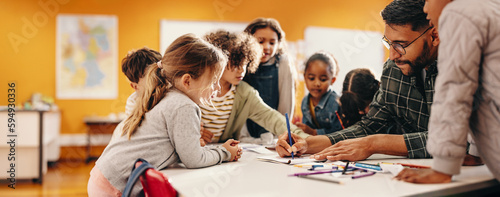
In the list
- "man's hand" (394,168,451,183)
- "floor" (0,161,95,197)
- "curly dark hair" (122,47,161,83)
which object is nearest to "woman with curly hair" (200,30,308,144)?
"curly dark hair" (122,47,161,83)

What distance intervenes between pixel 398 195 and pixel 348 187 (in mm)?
138

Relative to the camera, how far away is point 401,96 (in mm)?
1803

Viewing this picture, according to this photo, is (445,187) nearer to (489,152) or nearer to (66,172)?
(489,152)

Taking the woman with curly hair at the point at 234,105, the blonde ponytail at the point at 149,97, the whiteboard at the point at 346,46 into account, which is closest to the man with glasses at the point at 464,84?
the blonde ponytail at the point at 149,97

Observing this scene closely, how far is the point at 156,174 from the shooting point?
44.6 inches

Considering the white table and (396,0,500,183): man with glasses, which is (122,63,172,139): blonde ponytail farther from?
(396,0,500,183): man with glasses

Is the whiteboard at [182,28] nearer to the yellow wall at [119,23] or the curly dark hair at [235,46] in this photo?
the yellow wall at [119,23]

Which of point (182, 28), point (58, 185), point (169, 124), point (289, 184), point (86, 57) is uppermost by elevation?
point (182, 28)

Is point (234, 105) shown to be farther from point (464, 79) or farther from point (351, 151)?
point (464, 79)

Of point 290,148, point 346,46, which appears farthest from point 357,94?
point 346,46

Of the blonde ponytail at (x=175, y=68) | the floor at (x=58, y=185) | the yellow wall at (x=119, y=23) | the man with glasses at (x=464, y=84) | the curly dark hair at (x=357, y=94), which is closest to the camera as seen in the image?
the man with glasses at (x=464, y=84)

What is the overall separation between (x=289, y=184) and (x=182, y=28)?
5997mm

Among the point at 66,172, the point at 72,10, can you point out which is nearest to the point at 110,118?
the point at 66,172

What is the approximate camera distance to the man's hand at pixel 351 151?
1541mm
